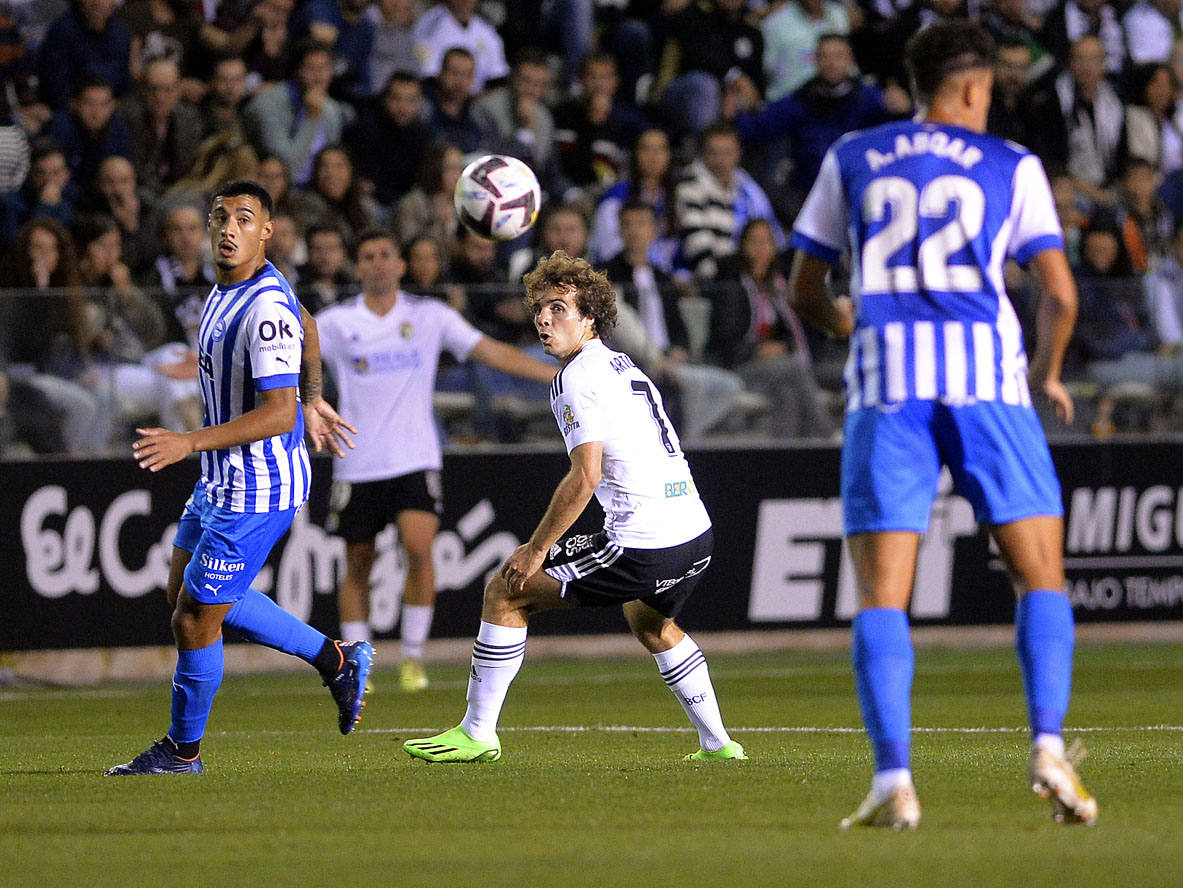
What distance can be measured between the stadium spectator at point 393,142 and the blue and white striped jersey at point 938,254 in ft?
34.4

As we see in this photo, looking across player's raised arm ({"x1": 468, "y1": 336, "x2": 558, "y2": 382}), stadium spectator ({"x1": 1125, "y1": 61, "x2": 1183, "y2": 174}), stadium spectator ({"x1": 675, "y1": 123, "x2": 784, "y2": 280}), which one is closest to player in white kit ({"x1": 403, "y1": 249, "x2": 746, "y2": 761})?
player's raised arm ({"x1": 468, "y1": 336, "x2": 558, "y2": 382})

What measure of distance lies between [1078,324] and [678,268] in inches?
119

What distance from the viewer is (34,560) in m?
12.5

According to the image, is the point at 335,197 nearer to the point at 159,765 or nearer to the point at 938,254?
the point at 159,765

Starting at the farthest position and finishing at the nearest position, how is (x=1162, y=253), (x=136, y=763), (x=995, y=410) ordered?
(x=1162, y=253)
(x=136, y=763)
(x=995, y=410)

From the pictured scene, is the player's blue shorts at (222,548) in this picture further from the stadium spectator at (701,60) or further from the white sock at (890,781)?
the stadium spectator at (701,60)

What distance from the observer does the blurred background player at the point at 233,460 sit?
6996 mm

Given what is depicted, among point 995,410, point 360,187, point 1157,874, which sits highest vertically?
point 360,187

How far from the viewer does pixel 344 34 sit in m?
16.3

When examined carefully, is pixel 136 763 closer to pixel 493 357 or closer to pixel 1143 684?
pixel 493 357

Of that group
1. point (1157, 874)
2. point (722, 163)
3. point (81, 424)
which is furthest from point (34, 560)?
point (1157, 874)

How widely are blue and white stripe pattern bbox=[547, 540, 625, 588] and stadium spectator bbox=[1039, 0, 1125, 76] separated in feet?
41.7

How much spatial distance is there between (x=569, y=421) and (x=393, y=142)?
8664 millimetres

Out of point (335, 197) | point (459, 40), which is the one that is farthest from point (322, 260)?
point (459, 40)
